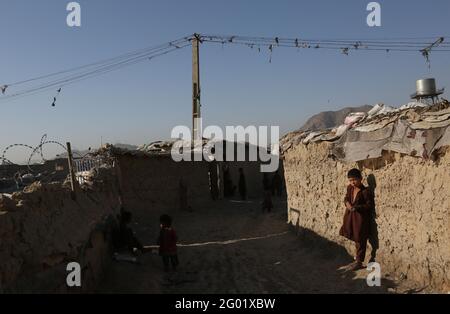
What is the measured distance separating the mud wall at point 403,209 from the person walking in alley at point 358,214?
0.17m

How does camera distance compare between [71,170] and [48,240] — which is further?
[71,170]

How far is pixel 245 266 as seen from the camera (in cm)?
879

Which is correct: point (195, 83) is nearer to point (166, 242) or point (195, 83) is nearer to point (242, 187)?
point (242, 187)

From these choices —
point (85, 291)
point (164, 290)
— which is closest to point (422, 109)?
point (164, 290)

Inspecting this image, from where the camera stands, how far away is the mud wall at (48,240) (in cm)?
431

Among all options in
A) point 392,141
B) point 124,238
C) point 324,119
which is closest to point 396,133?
point 392,141

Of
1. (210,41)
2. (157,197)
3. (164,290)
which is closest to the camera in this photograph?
(164,290)

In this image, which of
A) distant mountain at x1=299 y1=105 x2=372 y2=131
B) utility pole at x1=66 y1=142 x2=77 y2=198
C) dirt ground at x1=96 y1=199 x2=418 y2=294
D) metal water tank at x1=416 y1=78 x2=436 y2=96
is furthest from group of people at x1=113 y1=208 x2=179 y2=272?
distant mountain at x1=299 y1=105 x2=372 y2=131

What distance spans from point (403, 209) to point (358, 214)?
0.93 m

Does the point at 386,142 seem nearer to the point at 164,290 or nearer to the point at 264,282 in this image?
the point at 264,282

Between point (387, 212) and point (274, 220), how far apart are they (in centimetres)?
650

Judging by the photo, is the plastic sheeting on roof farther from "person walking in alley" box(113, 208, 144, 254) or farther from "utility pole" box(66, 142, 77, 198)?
"utility pole" box(66, 142, 77, 198)

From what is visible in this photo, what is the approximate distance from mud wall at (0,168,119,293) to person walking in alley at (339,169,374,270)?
4067 millimetres

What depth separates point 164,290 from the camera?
23.9ft
